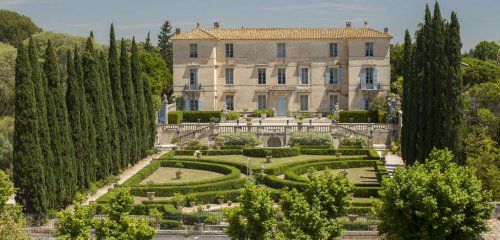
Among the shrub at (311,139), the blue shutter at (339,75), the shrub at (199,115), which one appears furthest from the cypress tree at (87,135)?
the blue shutter at (339,75)

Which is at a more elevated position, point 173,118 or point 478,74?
point 478,74

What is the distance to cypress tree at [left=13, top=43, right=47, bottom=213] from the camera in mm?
33562

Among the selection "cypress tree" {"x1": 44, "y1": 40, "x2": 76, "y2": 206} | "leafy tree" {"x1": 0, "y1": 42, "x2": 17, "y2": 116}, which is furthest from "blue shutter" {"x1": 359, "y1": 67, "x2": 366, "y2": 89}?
"cypress tree" {"x1": 44, "y1": 40, "x2": 76, "y2": 206}

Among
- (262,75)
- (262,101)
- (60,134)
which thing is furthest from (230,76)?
(60,134)

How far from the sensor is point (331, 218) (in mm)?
25969

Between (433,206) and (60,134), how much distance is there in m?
18.5

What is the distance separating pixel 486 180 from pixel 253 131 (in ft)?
87.2

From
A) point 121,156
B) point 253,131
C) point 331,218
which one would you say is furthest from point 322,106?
point 331,218

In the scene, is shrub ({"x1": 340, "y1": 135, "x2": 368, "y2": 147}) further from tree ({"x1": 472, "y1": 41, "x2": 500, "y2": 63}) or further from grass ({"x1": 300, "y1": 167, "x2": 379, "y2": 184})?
tree ({"x1": 472, "y1": 41, "x2": 500, "y2": 63})

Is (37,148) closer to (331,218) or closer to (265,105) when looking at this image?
(331,218)

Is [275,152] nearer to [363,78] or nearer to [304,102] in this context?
[304,102]

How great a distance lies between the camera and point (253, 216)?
2459 centimetres

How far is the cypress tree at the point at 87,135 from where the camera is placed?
3962 cm

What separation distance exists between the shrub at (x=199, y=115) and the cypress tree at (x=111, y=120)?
20656mm
